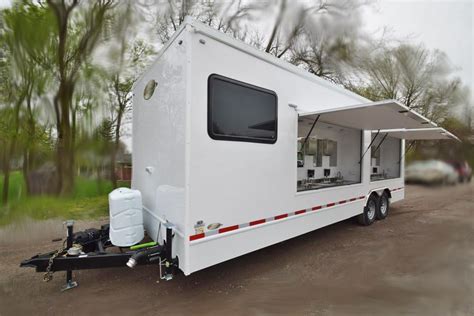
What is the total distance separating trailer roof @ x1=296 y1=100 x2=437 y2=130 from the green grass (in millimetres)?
5573

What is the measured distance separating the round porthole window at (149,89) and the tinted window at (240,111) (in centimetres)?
104

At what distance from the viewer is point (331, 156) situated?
532 cm

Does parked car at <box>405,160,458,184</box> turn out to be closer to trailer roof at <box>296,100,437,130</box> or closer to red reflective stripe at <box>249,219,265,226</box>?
trailer roof at <box>296,100,437,130</box>

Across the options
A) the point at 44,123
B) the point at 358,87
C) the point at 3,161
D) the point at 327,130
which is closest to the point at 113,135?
the point at 44,123

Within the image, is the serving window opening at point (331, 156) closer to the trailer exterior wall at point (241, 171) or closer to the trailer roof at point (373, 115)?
the trailer roof at point (373, 115)

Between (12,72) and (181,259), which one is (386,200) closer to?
(181,259)

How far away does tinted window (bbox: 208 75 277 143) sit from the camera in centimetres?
242

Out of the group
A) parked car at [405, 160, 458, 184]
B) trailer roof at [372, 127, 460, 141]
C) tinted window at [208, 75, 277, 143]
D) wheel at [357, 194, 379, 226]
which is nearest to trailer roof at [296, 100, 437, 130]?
tinted window at [208, 75, 277, 143]

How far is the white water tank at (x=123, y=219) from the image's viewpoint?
2729 millimetres

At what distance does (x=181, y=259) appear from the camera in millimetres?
2264

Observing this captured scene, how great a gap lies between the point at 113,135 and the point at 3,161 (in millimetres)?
2697

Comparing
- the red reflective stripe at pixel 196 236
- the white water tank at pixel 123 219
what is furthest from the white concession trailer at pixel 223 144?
the white water tank at pixel 123 219

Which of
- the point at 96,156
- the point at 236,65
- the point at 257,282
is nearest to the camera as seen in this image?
the point at 236,65

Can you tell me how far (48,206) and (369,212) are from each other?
7781 millimetres
